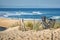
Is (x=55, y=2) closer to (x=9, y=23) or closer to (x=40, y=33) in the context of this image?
(x=40, y=33)

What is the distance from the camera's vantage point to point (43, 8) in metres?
1.65

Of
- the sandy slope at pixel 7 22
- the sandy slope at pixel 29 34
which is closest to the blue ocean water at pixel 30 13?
the sandy slope at pixel 7 22

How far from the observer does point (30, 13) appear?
163 cm

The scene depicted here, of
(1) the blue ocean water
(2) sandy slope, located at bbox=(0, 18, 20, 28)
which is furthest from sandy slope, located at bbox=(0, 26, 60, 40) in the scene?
(1) the blue ocean water

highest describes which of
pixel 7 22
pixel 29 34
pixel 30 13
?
pixel 30 13

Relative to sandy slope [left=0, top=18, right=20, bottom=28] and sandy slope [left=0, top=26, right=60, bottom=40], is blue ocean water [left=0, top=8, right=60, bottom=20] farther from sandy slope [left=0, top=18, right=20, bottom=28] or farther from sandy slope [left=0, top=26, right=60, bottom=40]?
sandy slope [left=0, top=26, right=60, bottom=40]

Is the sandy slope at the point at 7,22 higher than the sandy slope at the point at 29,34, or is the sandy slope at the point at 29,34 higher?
the sandy slope at the point at 7,22

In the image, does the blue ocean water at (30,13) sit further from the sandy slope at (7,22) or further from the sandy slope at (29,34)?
the sandy slope at (29,34)

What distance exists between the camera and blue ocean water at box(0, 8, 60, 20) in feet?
5.33

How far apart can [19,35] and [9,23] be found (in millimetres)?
234

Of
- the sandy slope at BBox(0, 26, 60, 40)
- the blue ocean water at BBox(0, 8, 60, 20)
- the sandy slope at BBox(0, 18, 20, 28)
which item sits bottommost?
the sandy slope at BBox(0, 26, 60, 40)

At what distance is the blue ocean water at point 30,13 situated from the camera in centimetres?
162

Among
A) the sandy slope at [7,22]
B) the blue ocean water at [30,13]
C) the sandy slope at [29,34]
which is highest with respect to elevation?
the blue ocean water at [30,13]

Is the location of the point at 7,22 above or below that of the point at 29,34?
above
